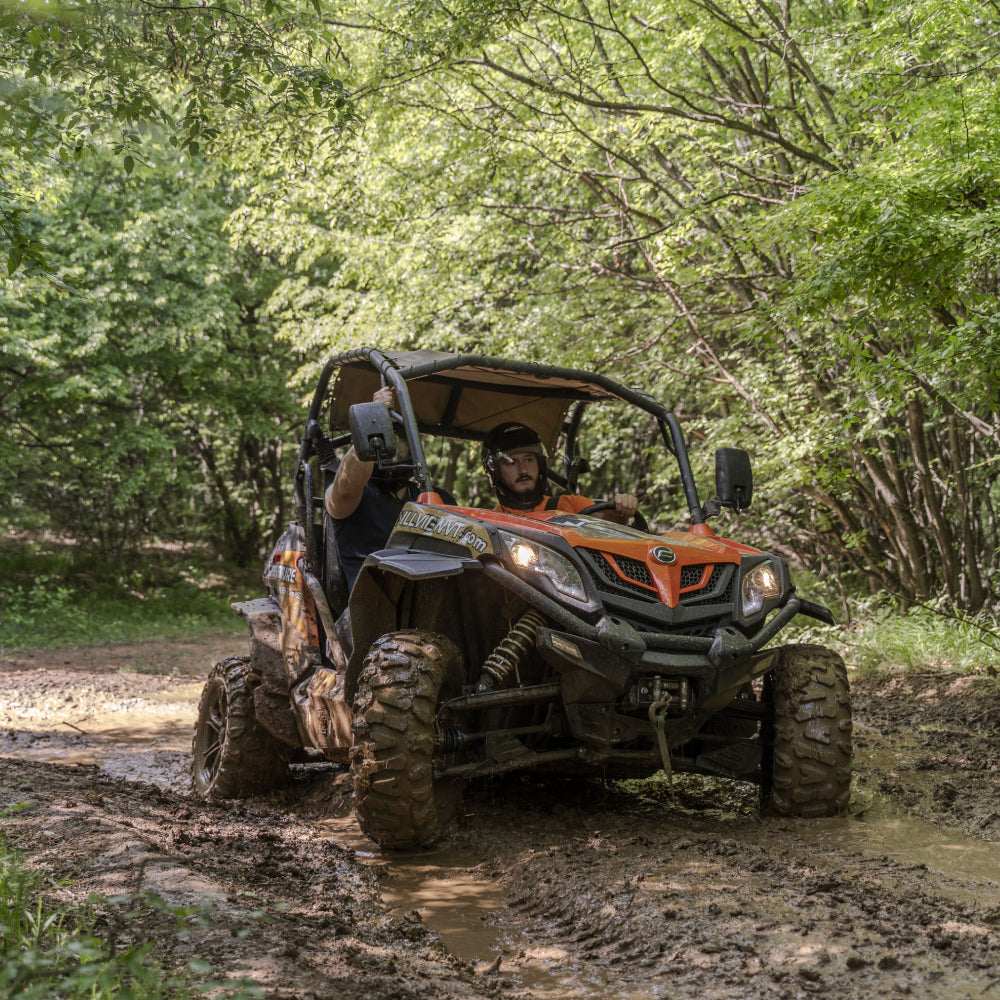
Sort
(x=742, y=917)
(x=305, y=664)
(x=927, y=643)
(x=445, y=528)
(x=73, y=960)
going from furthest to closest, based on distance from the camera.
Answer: (x=927, y=643) → (x=305, y=664) → (x=445, y=528) → (x=742, y=917) → (x=73, y=960)

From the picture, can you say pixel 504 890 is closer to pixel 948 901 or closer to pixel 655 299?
pixel 948 901

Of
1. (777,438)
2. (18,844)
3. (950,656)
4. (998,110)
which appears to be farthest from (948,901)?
(777,438)

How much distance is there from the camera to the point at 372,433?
13.8 ft

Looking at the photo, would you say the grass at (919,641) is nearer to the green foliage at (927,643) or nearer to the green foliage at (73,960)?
the green foliage at (927,643)

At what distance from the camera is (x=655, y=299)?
11109 millimetres

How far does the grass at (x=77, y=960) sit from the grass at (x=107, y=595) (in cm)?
1082

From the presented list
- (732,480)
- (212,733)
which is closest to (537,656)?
(732,480)

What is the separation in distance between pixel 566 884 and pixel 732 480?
2199mm

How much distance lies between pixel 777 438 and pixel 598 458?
4.84 meters

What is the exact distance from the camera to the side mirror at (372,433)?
4.21 meters

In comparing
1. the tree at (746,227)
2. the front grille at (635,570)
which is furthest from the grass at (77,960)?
the tree at (746,227)

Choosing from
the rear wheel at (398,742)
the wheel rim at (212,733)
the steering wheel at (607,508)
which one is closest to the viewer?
the rear wheel at (398,742)

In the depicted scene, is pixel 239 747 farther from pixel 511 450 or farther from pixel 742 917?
pixel 742 917

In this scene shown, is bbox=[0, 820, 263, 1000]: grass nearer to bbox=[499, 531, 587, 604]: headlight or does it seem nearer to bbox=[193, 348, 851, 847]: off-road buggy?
bbox=[193, 348, 851, 847]: off-road buggy
